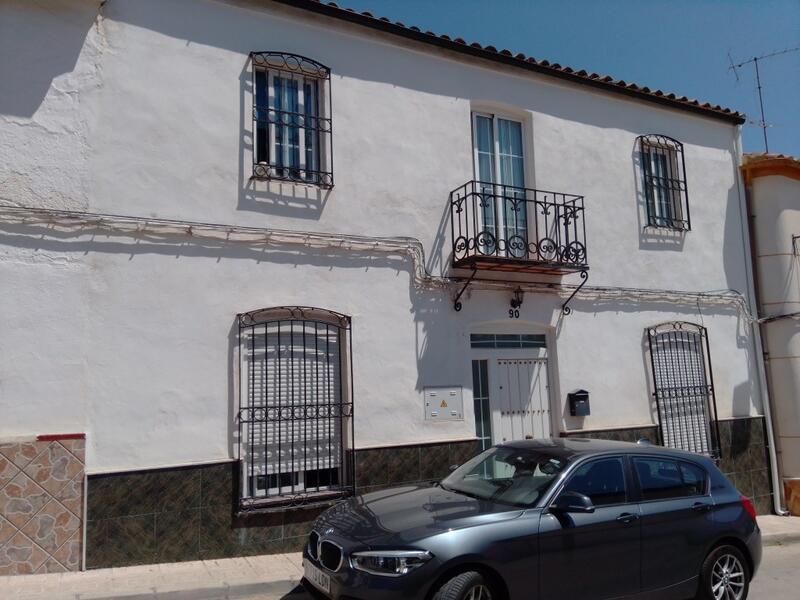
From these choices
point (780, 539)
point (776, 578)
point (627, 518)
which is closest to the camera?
point (627, 518)

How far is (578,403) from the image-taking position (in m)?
9.77

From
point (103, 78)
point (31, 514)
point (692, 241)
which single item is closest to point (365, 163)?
point (103, 78)

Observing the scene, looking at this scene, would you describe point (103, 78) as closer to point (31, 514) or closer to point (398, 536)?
point (31, 514)

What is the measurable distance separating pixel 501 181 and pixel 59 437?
6631 mm

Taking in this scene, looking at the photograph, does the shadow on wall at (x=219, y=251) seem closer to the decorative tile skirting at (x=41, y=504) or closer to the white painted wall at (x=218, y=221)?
the white painted wall at (x=218, y=221)

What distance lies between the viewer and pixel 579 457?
5688 millimetres

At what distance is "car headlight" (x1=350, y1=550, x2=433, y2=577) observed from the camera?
15.1 feet

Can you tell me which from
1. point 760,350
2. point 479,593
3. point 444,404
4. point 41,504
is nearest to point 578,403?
point 444,404

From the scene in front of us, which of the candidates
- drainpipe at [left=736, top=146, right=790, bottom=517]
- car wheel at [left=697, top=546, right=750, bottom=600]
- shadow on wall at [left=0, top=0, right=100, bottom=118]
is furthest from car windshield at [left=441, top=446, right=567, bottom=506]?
drainpipe at [left=736, top=146, right=790, bottom=517]

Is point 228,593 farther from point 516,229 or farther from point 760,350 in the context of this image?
point 760,350

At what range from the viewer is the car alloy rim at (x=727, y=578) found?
5891 millimetres

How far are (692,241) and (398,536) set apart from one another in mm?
8849

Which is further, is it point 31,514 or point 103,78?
point 103,78

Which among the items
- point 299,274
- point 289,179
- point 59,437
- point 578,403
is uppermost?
point 289,179
